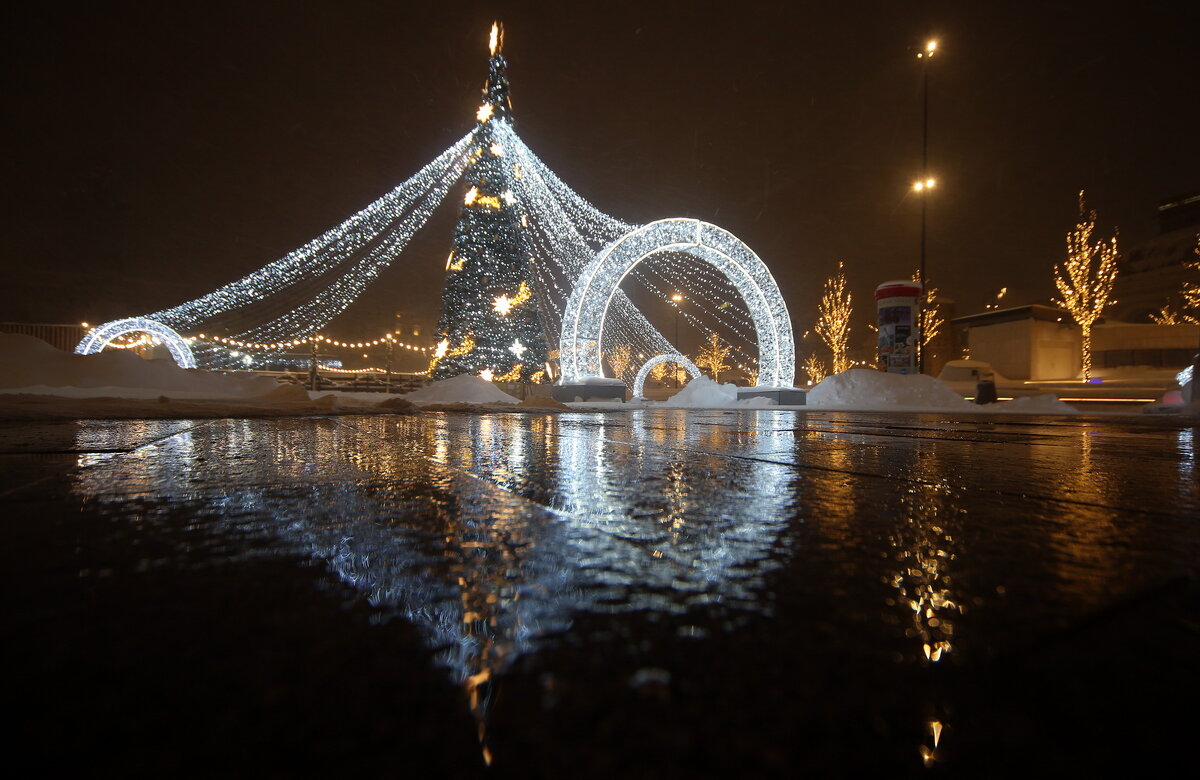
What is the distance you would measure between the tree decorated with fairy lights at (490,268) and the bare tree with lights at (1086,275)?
24.7m

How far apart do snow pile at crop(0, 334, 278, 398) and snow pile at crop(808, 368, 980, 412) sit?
12.6 meters

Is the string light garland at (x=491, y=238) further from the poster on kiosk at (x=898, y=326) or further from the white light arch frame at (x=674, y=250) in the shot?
the poster on kiosk at (x=898, y=326)

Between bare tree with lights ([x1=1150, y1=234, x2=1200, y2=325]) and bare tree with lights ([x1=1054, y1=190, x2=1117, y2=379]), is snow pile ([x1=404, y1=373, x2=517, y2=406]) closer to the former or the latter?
bare tree with lights ([x1=1054, y1=190, x2=1117, y2=379])

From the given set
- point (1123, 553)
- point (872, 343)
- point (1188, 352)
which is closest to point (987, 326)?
point (1188, 352)

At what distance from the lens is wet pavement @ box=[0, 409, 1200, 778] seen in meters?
0.36

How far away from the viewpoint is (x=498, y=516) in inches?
44.6

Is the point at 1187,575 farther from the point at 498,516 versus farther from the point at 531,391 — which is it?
the point at 531,391

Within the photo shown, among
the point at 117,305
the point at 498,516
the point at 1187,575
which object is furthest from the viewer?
the point at 117,305

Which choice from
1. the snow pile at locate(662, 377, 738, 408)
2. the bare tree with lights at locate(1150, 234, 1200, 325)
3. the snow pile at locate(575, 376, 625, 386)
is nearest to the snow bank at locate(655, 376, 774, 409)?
the snow pile at locate(662, 377, 738, 408)

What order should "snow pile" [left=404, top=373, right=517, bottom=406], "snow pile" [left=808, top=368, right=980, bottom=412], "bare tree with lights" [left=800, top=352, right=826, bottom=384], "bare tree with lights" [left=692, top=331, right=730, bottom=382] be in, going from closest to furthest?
"snow pile" [left=404, top=373, right=517, bottom=406], "snow pile" [left=808, top=368, right=980, bottom=412], "bare tree with lights" [left=800, top=352, right=826, bottom=384], "bare tree with lights" [left=692, top=331, right=730, bottom=382]

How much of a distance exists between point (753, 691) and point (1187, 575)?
0.76m

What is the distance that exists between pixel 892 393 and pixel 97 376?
1549 cm

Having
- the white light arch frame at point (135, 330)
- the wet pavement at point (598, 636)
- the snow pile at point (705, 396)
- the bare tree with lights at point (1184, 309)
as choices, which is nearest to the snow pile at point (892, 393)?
the snow pile at point (705, 396)

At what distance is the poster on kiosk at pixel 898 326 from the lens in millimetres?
12367
